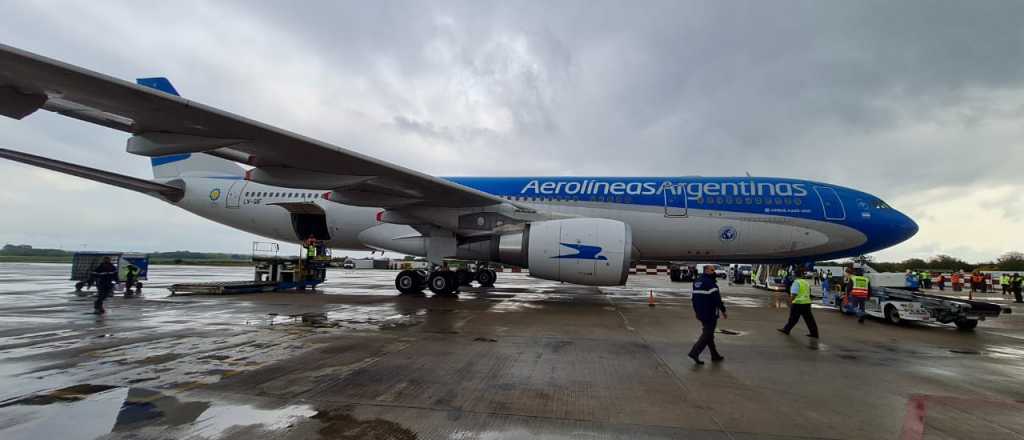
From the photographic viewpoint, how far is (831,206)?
11.7 m

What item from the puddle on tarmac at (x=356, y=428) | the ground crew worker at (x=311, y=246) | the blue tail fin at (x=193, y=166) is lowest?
the puddle on tarmac at (x=356, y=428)

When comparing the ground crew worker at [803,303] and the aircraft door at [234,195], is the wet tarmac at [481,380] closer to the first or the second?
the ground crew worker at [803,303]

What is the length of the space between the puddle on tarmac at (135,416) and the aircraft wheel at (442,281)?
8.49 metres

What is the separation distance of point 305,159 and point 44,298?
27.9ft

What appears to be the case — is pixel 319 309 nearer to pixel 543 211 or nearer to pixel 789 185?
pixel 543 211

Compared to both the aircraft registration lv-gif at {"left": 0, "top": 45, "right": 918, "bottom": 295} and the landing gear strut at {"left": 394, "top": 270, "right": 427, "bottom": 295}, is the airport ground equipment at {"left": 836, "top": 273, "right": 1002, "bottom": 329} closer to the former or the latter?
the aircraft registration lv-gif at {"left": 0, "top": 45, "right": 918, "bottom": 295}

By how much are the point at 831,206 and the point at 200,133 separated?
13919 millimetres

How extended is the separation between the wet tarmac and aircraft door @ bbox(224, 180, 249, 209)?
6769 mm

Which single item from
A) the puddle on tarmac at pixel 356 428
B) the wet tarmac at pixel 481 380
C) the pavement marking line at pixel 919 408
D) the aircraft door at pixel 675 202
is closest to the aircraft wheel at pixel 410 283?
the wet tarmac at pixel 481 380

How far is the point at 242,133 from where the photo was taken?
6508 mm

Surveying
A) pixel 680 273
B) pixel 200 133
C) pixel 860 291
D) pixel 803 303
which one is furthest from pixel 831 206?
pixel 680 273

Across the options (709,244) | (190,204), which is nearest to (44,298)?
(190,204)

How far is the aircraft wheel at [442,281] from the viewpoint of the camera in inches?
471

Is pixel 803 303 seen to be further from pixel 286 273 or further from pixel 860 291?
pixel 286 273
